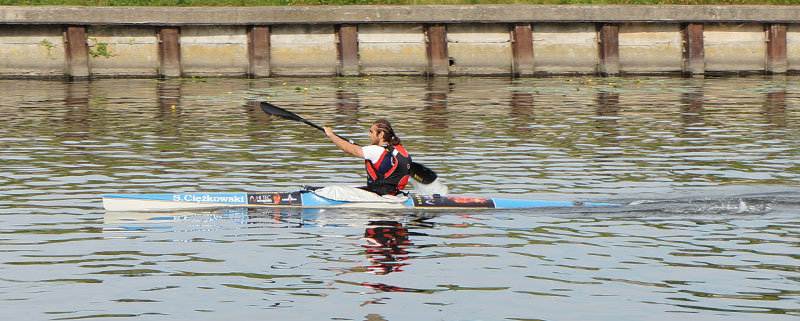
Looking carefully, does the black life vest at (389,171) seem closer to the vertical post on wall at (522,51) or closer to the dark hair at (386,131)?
the dark hair at (386,131)

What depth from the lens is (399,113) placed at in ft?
92.6

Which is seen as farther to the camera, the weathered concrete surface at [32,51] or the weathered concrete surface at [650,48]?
the weathered concrete surface at [650,48]

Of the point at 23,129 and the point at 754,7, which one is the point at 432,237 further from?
the point at 754,7

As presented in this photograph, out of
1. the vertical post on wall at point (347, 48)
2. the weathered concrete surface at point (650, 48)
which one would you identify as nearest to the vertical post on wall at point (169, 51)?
the vertical post on wall at point (347, 48)

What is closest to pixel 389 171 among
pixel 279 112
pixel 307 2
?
pixel 279 112

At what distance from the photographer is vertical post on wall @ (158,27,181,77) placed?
35.8 meters

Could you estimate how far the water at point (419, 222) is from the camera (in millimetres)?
10492

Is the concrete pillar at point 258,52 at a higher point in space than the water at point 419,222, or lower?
higher

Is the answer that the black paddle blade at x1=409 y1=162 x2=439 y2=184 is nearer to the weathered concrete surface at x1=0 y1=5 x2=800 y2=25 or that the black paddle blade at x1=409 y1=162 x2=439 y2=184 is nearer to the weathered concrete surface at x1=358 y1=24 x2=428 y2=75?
the weathered concrete surface at x1=0 y1=5 x2=800 y2=25

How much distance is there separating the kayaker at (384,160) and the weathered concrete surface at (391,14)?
20.5 metres

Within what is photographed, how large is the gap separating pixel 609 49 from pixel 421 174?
2211cm

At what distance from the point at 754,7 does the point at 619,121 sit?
12704 millimetres

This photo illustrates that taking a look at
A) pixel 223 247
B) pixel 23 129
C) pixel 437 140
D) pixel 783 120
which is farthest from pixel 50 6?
pixel 223 247

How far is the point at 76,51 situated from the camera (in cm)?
3594
